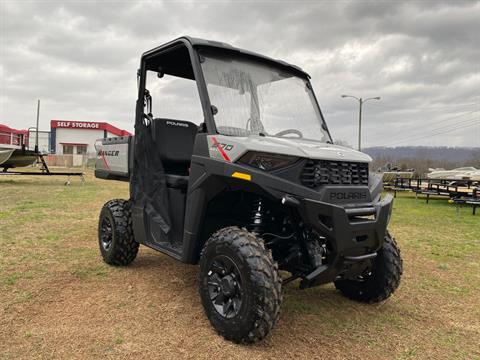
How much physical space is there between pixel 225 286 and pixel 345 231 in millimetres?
1021

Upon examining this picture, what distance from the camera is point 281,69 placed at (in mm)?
4199

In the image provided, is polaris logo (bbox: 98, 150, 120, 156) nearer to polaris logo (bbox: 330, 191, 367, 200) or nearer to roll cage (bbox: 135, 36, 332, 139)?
roll cage (bbox: 135, 36, 332, 139)

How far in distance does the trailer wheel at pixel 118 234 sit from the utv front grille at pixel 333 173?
2.65 m

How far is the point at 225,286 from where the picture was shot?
317cm

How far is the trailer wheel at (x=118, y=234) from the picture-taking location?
4.83 metres

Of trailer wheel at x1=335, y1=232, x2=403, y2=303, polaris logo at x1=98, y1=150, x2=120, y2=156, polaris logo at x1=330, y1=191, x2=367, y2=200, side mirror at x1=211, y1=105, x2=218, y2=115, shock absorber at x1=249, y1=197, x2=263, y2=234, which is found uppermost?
side mirror at x1=211, y1=105, x2=218, y2=115

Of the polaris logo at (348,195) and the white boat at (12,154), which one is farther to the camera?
the white boat at (12,154)

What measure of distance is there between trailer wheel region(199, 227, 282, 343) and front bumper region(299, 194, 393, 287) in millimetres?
385

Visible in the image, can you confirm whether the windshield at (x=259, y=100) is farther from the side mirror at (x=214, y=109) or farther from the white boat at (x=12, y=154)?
the white boat at (x=12, y=154)

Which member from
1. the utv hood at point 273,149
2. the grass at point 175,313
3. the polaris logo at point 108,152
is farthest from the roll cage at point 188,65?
the grass at point 175,313

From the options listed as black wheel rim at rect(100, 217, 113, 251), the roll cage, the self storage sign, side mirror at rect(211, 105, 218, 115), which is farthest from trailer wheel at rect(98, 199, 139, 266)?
the self storage sign

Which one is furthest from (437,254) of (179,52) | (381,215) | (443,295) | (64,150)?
(64,150)

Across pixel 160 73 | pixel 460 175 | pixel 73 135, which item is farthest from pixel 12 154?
pixel 73 135

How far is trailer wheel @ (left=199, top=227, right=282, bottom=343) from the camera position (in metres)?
2.92
